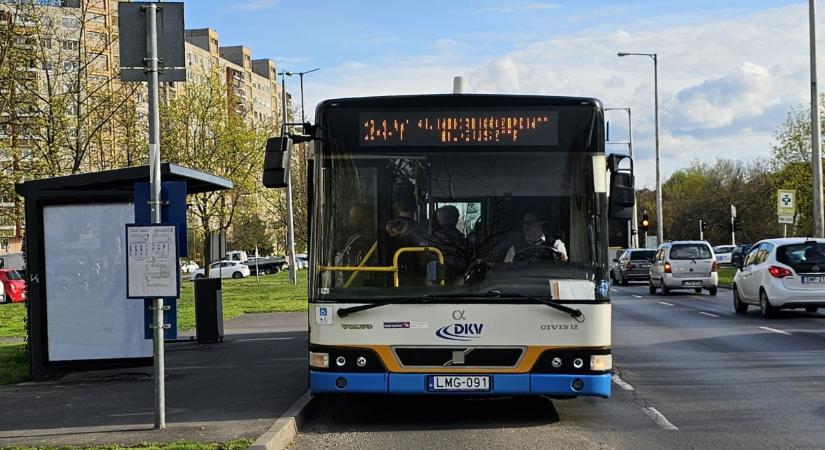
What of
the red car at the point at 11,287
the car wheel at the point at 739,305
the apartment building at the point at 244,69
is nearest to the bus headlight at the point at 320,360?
the car wheel at the point at 739,305

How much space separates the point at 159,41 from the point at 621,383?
6.54 meters

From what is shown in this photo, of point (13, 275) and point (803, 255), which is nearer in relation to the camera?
point (803, 255)

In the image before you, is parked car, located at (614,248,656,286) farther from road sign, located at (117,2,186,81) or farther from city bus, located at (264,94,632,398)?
road sign, located at (117,2,186,81)

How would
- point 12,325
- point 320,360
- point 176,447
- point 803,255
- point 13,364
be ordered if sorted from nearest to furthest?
point 176,447 → point 320,360 → point 13,364 → point 803,255 → point 12,325

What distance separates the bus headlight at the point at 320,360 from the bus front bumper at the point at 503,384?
0.62 feet

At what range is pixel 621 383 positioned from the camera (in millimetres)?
12469

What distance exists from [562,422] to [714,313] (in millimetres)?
15948

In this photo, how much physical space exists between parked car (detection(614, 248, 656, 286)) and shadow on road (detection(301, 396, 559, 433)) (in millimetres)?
35977

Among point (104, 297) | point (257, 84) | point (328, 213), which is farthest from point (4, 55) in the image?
point (257, 84)

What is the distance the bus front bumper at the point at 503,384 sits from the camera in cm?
933

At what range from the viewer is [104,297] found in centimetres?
1329

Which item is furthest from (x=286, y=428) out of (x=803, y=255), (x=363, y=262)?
(x=803, y=255)

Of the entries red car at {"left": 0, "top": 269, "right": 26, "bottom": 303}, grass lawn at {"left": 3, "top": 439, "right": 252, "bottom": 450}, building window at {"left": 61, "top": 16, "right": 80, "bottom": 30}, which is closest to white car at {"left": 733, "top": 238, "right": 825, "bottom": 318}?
grass lawn at {"left": 3, "top": 439, "right": 252, "bottom": 450}

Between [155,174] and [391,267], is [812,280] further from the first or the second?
[155,174]
